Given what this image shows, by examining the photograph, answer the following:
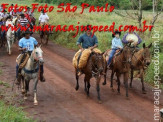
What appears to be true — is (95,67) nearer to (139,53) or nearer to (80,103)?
(80,103)

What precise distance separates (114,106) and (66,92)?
7.82 ft

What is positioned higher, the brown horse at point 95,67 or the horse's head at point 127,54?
the horse's head at point 127,54

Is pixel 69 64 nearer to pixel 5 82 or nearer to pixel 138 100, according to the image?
pixel 5 82

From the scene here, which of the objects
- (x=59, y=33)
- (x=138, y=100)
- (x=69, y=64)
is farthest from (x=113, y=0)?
(x=138, y=100)

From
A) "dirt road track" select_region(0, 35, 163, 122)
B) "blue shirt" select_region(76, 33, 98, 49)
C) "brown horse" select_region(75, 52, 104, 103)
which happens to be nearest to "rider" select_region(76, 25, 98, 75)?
"blue shirt" select_region(76, 33, 98, 49)

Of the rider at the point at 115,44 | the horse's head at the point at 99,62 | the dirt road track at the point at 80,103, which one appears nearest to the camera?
the dirt road track at the point at 80,103

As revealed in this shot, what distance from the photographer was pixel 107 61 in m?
12.4

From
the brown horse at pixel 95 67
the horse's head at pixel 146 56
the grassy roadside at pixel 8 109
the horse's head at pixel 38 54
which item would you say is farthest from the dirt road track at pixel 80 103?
the horse's head at pixel 38 54

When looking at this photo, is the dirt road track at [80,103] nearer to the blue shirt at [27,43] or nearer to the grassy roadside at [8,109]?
the grassy roadside at [8,109]

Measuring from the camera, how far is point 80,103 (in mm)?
10500

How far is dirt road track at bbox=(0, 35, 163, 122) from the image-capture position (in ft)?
30.1

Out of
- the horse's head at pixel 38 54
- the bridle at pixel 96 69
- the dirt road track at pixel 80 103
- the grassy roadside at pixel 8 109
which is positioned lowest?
the dirt road track at pixel 80 103

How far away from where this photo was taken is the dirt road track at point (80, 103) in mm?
9164

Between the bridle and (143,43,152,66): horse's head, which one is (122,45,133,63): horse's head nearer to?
(143,43,152,66): horse's head
